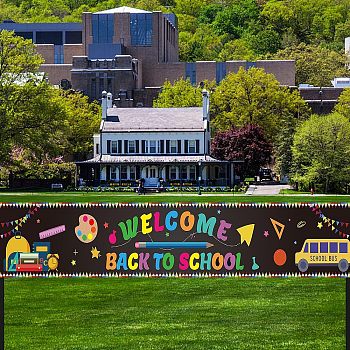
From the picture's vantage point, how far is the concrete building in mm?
146000

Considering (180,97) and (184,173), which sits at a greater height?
(180,97)

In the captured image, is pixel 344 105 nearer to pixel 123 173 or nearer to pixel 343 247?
pixel 123 173

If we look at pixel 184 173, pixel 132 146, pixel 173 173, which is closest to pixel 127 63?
pixel 132 146

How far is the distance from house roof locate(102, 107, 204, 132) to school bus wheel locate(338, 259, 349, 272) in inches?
3952

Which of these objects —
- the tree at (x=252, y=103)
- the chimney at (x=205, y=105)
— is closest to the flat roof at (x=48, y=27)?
the tree at (x=252, y=103)

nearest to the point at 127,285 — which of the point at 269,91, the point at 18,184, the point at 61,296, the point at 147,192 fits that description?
the point at 61,296

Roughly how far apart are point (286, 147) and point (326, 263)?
96.5 m

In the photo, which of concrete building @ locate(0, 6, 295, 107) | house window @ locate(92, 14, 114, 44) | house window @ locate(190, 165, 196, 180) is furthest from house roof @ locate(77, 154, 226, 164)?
house window @ locate(92, 14, 114, 44)

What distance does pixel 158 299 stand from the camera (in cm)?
2534

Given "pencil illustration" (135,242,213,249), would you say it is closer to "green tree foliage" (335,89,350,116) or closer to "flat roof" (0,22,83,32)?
"green tree foliage" (335,89,350,116)

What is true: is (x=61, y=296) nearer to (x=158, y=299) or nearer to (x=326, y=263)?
(x=158, y=299)

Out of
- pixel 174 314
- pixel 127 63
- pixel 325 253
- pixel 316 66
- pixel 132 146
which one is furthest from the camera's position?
pixel 316 66

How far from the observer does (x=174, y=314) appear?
22328mm

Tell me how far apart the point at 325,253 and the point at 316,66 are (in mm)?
177805
